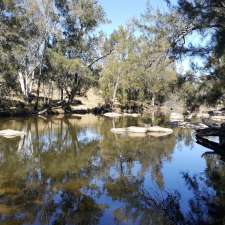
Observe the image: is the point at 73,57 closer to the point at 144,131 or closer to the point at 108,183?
the point at 144,131

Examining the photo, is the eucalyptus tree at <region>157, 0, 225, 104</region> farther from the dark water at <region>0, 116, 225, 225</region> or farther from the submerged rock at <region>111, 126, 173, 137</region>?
the submerged rock at <region>111, 126, 173, 137</region>

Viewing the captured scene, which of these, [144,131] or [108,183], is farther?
[144,131]

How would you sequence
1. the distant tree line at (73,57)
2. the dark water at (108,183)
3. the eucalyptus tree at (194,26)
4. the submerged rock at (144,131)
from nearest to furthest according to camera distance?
the dark water at (108,183) < the eucalyptus tree at (194,26) < the distant tree line at (73,57) < the submerged rock at (144,131)

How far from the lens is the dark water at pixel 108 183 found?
10.4m

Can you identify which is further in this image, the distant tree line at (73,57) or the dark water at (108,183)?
the distant tree line at (73,57)

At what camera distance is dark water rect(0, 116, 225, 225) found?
1038cm

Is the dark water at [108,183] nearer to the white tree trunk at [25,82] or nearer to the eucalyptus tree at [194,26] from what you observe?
the eucalyptus tree at [194,26]

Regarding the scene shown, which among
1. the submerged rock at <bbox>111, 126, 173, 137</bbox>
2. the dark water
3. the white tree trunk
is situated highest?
the white tree trunk

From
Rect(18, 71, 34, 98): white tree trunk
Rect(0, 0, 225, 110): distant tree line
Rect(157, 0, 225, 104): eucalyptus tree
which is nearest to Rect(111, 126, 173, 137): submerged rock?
Rect(0, 0, 225, 110): distant tree line

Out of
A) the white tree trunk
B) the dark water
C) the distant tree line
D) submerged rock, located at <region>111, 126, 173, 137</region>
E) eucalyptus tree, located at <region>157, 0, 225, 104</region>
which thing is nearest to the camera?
the dark water

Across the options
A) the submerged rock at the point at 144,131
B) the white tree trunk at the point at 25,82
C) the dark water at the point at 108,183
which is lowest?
the dark water at the point at 108,183

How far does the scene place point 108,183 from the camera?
557 inches

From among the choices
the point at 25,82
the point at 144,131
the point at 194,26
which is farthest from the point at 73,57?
the point at 194,26

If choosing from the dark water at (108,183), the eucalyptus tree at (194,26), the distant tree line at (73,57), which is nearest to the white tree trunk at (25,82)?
the distant tree line at (73,57)
